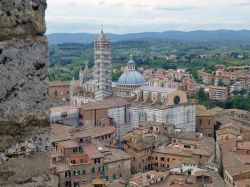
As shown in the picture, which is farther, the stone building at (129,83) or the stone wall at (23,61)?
the stone building at (129,83)

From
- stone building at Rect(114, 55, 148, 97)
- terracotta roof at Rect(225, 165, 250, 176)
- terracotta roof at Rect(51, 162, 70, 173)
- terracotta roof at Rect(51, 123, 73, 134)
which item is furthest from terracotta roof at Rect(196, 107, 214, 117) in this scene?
terracotta roof at Rect(51, 162, 70, 173)

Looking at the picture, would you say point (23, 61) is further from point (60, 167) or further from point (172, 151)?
point (172, 151)

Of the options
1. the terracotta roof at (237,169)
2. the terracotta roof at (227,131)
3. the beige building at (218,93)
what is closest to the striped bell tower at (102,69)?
the terracotta roof at (227,131)

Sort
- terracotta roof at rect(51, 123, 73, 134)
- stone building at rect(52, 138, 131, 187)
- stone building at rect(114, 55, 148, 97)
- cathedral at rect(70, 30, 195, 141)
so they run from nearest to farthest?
stone building at rect(52, 138, 131, 187) < terracotta roof at rect(51, 123, 73, 134) < cathedral at rect(70, 30, 195, 141) < stone building at rect(114, 55, 148, 97)

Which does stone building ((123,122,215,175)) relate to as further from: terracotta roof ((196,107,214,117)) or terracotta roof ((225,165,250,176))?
terracotta roof ((196,107,214,117))

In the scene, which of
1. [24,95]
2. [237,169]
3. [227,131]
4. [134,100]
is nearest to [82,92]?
[134,100]

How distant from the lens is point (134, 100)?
36188 mm

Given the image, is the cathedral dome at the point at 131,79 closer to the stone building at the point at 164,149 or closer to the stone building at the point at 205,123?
the stone building at the point at 205,123

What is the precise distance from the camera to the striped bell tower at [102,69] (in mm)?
38281

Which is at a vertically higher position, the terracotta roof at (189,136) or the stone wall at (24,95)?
Answer: the stone wall at (24,95)

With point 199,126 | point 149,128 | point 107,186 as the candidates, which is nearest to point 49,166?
point 107,186

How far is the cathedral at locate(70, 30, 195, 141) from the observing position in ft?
113

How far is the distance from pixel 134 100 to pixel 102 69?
13.6ft

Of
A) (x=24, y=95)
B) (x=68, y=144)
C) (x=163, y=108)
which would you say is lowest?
(x=68, y=144)
